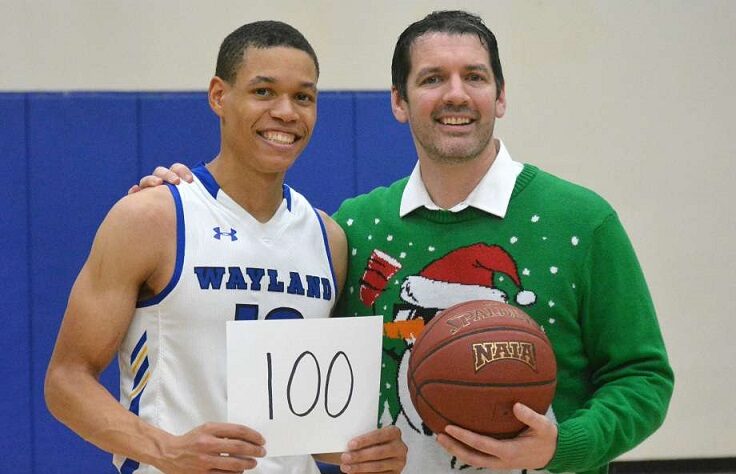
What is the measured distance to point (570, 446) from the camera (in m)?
1.79

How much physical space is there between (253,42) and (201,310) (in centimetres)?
58

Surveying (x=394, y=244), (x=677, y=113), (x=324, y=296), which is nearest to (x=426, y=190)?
(x=394, y=244)

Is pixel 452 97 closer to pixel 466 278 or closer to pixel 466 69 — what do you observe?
pixel 466 69

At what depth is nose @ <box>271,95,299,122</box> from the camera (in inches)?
79.9

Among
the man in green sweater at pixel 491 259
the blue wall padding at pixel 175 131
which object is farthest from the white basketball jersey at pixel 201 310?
the blue wall padding at pixel 175 131

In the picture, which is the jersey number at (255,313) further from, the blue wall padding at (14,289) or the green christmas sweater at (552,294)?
the blue wall padding at (14,289)

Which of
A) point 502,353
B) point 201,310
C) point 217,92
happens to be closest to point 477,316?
point 502,353

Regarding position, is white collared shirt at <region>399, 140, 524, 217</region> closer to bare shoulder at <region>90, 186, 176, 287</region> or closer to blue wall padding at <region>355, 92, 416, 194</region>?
bare shoulder at <region>90, 186, 176, 287</region>

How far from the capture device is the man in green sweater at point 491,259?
1.95 meters

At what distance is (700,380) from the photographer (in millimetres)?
4391

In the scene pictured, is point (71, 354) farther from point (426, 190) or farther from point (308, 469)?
point (426, 190)

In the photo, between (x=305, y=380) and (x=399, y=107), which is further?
(x=399, y=107)

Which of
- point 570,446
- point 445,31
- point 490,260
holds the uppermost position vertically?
point 445,31

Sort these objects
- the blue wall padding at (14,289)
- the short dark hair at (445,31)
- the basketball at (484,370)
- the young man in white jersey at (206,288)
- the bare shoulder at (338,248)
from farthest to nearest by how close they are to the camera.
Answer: the blue wall padding at (14,289), the bare shoulder at (338,248), the short dark hair at (445,31), the young man in white jersey at (206,288), the basketball at (484,370)
